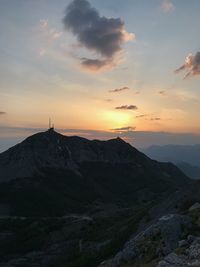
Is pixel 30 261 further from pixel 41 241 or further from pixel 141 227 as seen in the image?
pixel 141 227

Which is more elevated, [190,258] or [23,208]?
[190,258]

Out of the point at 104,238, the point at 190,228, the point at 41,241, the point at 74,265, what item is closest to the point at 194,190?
the point at 104,238

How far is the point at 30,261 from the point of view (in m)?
97.2

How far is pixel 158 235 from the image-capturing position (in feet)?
Result: 138

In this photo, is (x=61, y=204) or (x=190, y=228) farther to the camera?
(x=61, y=204)

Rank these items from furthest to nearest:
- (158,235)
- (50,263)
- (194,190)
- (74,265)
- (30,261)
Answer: (194,190) < (30,261) < (50,263) < (74,265) < (158,235)

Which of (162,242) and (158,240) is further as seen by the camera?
(158,240)

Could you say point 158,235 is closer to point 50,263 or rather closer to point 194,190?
point 50,263

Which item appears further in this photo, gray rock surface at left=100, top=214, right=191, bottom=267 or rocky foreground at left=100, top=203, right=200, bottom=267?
gray rock surface at left=100, top=214, right=191, bottom=267

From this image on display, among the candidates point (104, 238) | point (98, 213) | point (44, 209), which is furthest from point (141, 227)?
point (44, 209)

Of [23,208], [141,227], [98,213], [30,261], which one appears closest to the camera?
[141,227]

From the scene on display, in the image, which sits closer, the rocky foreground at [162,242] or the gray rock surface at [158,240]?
the rocky foreground at [162,242]

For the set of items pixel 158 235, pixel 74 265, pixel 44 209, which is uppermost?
pixel 158 235

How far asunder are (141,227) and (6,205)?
383 ft
